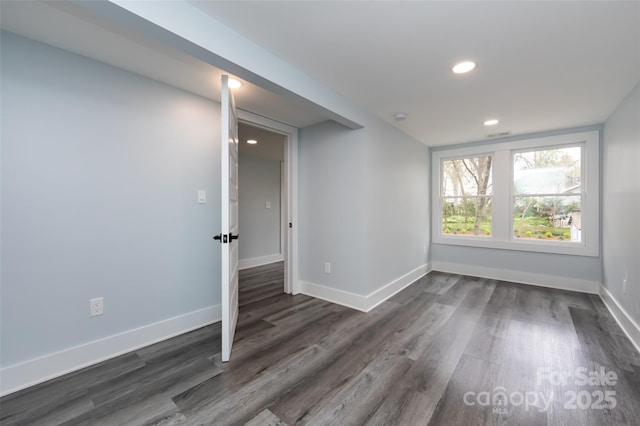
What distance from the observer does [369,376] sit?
182cm

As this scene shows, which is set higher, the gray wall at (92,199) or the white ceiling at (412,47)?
the white ceiling at (412,47)

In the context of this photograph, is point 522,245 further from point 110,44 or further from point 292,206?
point 110,44

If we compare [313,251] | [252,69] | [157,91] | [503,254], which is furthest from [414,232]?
[157,91]

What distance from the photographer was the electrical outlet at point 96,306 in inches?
77.1

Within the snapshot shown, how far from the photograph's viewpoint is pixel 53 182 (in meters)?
1.81

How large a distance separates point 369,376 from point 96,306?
2074 mm

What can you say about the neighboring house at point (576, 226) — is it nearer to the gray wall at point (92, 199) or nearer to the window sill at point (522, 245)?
the window sill at point (522, 245)

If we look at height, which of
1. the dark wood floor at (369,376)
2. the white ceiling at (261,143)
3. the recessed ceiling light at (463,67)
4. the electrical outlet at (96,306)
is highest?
the white ceiling at (261,143)

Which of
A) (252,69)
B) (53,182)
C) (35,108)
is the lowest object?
(53,182)

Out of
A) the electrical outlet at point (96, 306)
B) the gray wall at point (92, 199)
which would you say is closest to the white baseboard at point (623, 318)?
the gray wall at point (92, 199)

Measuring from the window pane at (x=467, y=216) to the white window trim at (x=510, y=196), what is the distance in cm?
8

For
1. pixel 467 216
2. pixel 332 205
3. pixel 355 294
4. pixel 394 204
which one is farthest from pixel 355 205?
pixel 467 216

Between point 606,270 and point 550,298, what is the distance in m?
0.71

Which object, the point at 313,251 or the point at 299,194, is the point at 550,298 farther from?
the point at 299,194
